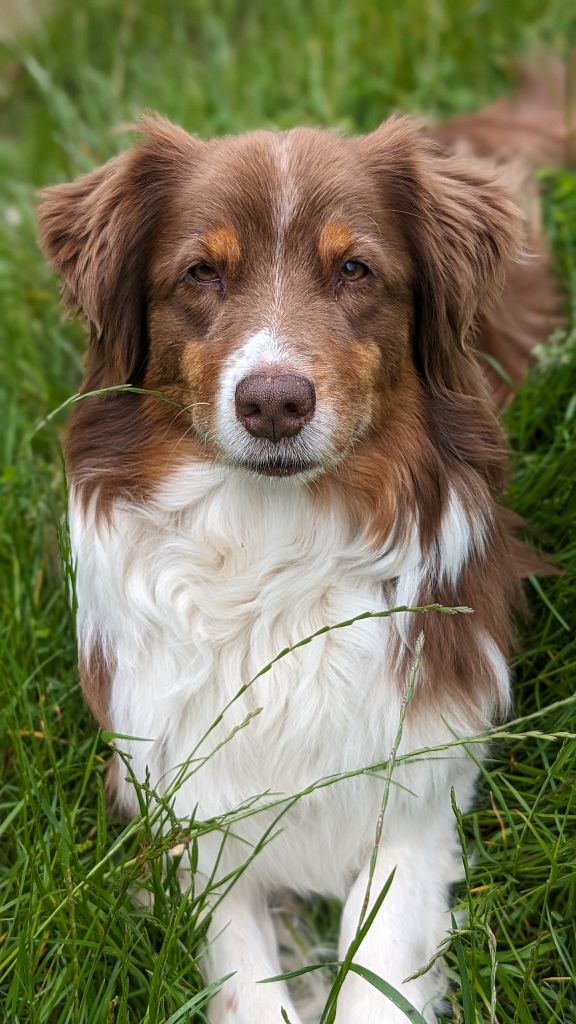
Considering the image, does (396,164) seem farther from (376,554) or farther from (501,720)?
(501,720)

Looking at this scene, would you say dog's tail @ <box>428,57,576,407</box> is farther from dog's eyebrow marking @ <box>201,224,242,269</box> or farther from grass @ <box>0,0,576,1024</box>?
dog's eyebrow marking @ <box>201,224,242,269</box>

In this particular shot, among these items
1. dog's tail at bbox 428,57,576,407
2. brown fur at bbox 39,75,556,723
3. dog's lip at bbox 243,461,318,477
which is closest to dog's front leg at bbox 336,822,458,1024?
brown fur at bbox 39,75,556,723

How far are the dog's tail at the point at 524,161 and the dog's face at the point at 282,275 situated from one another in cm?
97

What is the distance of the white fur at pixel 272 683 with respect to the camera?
3420mm

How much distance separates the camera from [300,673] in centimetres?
343

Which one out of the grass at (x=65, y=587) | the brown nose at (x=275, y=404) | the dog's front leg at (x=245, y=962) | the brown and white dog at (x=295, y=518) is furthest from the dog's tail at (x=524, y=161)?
the dog's front leg at (x=245, y=962)

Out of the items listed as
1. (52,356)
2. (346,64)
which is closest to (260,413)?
(52,356)

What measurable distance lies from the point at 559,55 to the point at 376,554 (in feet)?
13.6

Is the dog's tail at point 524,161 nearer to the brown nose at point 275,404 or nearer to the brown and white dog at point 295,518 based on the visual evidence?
the brown and white dog at point 295,518

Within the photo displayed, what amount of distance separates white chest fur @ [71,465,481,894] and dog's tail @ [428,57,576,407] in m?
1.41

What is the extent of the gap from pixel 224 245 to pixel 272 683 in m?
1.24

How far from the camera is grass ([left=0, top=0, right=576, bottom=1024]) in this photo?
3.10m

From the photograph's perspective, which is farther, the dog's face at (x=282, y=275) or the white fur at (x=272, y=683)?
the white fur at (x=272, y=683)

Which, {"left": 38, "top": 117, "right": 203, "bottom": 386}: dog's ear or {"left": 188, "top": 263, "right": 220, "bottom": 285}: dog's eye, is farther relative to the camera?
{"left": 38, "top": 117, "right": 203, "bottom": 386}: dog's ear
